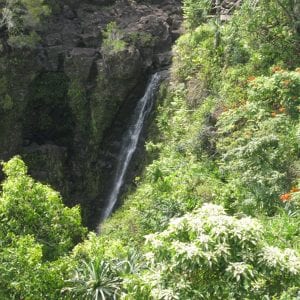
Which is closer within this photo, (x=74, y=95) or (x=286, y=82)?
(x=286, y=82)

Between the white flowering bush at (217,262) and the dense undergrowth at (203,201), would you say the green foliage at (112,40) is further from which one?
the white flowering bush at (217,262)

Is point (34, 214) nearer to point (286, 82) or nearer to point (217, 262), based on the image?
point (217, 262)

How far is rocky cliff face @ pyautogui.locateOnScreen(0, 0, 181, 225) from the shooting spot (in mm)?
22141

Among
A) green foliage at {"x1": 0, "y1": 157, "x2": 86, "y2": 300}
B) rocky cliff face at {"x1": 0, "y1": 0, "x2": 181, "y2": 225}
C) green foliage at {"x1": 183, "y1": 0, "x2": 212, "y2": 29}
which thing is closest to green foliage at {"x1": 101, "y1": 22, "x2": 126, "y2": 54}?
Answer: rocky cliff face at {"x1": 0, "y1": 0, "x2": 181, "y2": 225}

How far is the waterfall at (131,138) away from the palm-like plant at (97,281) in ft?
38.5

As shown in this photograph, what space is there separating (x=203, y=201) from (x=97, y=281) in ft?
16.2

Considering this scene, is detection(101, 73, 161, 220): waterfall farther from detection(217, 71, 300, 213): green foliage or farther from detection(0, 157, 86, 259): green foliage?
detection(0, 157, 86, 259): green foliage

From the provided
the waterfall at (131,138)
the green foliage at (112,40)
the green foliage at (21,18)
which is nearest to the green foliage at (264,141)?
the waterfall at (131,138)

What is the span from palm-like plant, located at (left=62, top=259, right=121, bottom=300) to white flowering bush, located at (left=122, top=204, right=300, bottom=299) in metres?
3.80

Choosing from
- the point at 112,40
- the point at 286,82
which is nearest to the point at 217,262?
the point at 286,82

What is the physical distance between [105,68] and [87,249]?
545 inches

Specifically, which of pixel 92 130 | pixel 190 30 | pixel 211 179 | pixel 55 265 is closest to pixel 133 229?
pixel 211 179

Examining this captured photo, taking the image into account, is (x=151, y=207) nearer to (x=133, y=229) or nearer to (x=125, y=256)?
(x=133, y=229)

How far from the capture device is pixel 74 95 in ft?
75.6
